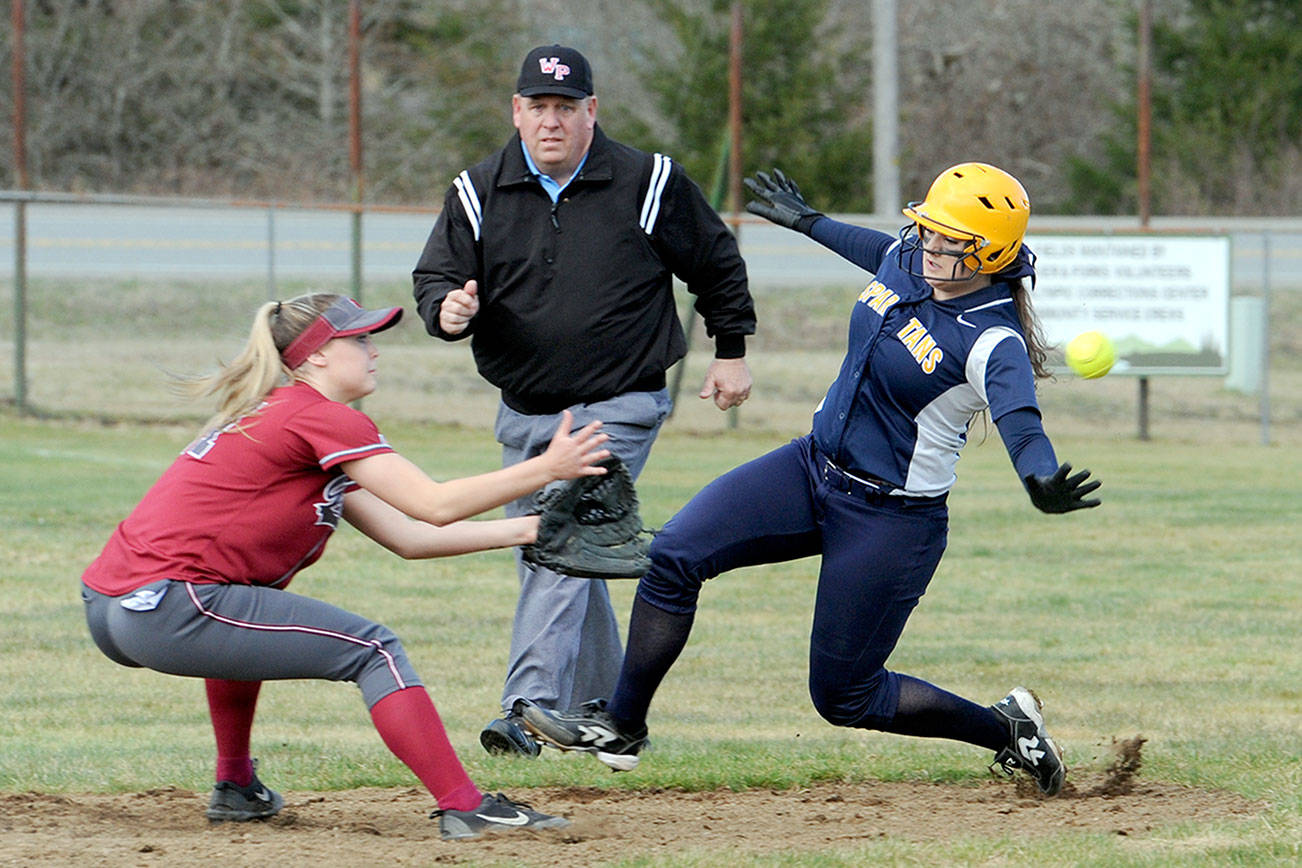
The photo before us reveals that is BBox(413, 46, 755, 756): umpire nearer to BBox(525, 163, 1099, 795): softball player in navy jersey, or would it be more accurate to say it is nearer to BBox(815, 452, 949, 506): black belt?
BBox(525, 163, 1099, 795): softball player in navy jersey

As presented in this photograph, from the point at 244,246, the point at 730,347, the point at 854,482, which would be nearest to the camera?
the point at 854,482

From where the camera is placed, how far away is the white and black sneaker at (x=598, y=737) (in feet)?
18.0

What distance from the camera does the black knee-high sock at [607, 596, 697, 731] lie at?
211 inches

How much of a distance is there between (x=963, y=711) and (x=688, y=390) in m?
16.0

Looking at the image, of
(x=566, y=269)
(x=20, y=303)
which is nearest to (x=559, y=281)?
(x=566, y=269)

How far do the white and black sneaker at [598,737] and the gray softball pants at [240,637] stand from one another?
1104 millimetres

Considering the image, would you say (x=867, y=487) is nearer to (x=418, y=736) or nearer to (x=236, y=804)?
(x=418, y=736)

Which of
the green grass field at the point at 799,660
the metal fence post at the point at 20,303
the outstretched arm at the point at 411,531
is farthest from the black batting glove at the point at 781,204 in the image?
the metal fence post at the point at 20,303

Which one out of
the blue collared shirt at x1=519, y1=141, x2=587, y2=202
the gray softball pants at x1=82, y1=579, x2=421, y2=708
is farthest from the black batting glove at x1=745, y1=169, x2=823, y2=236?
the gray softball pants at x1=82, y1=579, x2=421, y2=708

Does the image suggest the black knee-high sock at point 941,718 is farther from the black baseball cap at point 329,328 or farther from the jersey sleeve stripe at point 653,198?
the black baseball cap at point 329,328

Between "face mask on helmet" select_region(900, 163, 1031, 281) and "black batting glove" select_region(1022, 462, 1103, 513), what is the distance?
0.76 metres

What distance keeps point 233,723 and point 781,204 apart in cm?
251

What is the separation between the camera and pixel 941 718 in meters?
5.41

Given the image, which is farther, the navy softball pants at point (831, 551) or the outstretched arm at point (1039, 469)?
the navy softball pants at point (831, 551)
